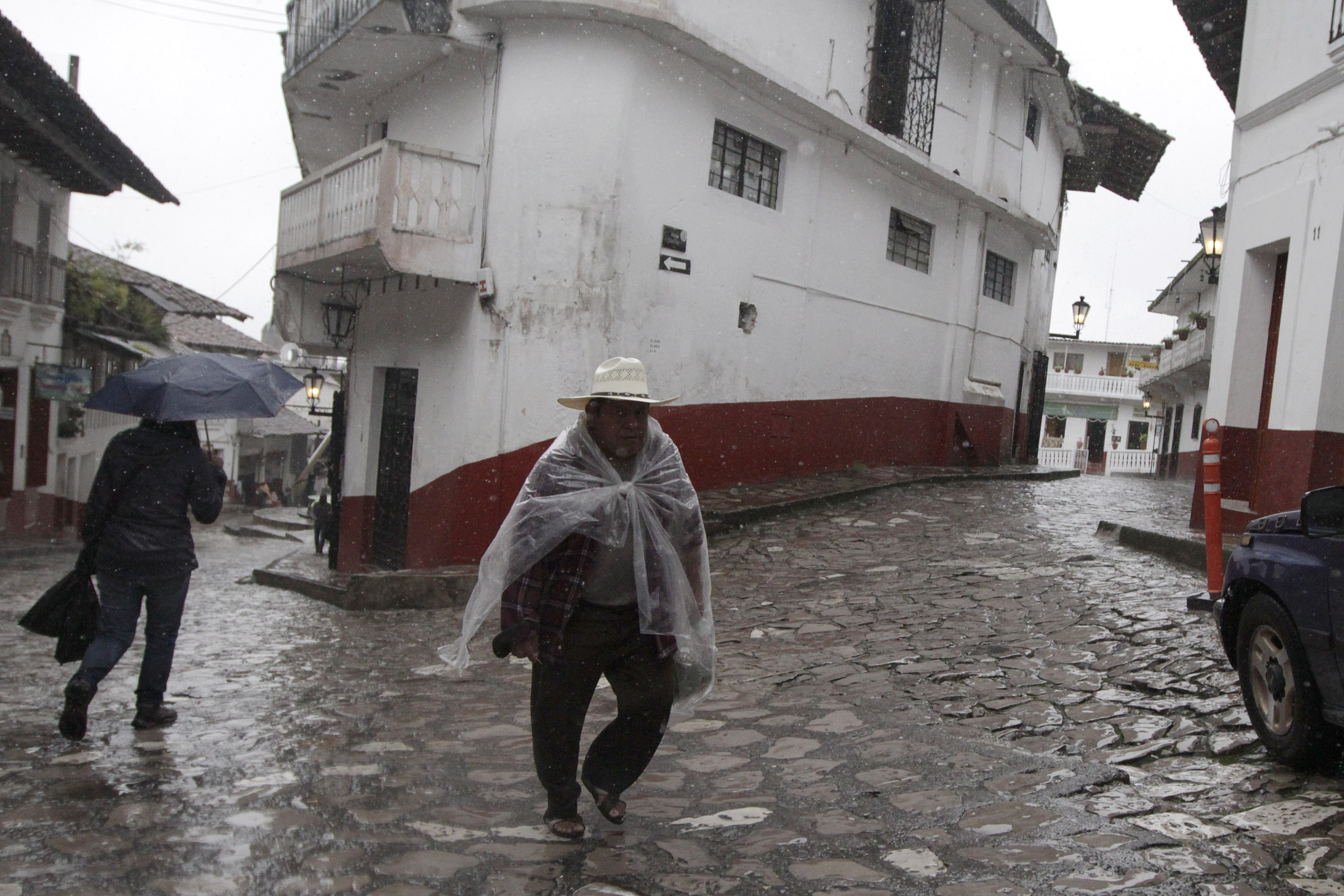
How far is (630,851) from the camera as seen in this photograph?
356 cm

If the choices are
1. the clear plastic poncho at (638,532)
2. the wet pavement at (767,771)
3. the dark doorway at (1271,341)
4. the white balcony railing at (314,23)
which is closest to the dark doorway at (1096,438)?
the dark doorway at (1271,341)

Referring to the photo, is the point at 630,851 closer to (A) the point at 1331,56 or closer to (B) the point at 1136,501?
(A) the point at 1331,56

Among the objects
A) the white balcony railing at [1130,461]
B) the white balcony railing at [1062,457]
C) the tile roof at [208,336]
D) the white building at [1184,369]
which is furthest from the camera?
the white balcony railing at [1062,457]

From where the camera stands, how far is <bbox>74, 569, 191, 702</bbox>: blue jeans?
5.11 meters

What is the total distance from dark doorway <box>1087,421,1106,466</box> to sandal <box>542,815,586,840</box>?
47.6 metres

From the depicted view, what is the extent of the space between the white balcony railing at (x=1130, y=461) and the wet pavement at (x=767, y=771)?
34.4m

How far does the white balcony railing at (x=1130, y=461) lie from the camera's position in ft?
131

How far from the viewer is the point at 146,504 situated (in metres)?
5.20

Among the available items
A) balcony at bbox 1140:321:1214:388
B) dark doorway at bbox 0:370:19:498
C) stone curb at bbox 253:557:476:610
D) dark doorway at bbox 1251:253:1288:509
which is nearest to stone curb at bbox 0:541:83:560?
dark doorway at bbox 0:370:19:498

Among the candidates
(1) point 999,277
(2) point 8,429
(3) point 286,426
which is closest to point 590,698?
(1) point 999,277

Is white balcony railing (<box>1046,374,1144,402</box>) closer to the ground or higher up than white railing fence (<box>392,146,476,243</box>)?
higher up

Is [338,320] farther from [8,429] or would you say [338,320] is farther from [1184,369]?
[1184,369]

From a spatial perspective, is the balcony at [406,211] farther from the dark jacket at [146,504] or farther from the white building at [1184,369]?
the white building at [1184,369]

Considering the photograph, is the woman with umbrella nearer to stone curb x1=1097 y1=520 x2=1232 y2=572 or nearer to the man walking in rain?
the man walking in rain
